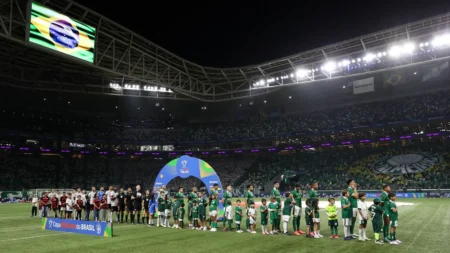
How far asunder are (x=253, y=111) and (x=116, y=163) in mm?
27020

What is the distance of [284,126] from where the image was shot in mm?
54500

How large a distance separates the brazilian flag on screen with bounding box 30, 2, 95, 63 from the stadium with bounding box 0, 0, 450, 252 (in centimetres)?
7

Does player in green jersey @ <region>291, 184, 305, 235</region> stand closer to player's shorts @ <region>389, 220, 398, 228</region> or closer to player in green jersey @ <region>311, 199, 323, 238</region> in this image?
player in green jersey @ <region>311, 199, 323, 238</region>

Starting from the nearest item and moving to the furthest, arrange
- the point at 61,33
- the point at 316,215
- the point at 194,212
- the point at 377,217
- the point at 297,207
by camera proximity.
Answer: the point at 377,217
the point at 316,215
the point at 297,207
the point at 194,212
the point at 61,33

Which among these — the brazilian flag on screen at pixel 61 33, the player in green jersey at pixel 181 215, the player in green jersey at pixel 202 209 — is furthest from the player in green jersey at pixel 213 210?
the brazilian flag on screen at pixel 61 33

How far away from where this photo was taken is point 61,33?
19.0 metres

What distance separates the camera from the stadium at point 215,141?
13055 mm

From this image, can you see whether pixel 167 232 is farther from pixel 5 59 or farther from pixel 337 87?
pixel 337 87

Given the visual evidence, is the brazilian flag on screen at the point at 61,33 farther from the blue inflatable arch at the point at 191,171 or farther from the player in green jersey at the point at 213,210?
the player in green jersey at the point at 213,210

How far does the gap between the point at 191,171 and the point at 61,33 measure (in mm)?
11233

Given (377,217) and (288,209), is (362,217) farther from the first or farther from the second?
(288,209)

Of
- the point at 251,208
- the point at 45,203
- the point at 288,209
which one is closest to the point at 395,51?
the point at 288,209

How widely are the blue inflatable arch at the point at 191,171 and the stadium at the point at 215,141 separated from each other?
0.08 m

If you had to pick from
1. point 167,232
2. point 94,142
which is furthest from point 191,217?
point 94,142
